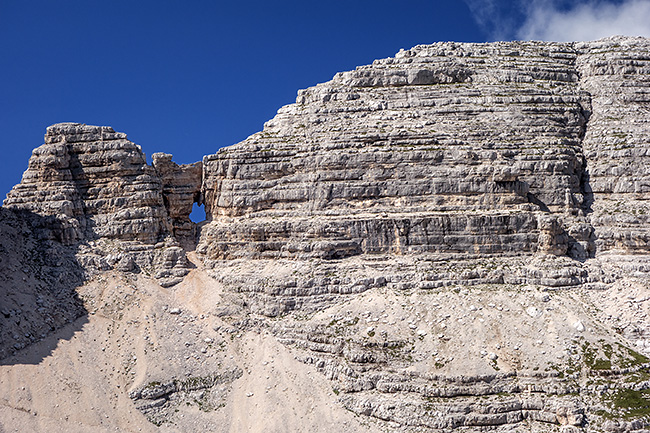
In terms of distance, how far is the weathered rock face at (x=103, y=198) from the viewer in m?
56.7

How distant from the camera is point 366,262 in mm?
53594

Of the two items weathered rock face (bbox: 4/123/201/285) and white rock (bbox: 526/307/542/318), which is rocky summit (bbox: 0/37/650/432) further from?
white rock (bbox: 526/307/542/318)

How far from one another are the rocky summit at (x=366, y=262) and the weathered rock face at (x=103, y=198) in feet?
0.60

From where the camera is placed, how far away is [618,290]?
51.9m

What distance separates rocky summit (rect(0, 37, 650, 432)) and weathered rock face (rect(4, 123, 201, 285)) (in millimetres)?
181

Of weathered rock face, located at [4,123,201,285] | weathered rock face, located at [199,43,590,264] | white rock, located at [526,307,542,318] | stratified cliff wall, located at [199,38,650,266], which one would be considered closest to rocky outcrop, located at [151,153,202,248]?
weathered rock face, located at [4,123,201,285]

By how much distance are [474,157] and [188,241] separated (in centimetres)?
2542

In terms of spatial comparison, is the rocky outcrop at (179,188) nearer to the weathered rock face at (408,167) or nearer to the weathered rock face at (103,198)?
the weathered rock face at (103,198)

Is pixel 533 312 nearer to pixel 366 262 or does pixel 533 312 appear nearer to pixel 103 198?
pixel 366 262

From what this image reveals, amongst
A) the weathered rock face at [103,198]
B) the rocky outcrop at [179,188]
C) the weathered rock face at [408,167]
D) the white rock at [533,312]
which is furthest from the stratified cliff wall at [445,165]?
the white rock at [533,312]

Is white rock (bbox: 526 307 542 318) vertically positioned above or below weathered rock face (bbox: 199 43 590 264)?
below

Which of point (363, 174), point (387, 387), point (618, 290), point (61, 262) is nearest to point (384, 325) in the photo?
point (387, 387)

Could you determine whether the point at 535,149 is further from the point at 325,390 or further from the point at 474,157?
the point at 325,390

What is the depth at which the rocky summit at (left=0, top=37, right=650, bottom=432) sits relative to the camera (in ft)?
148
